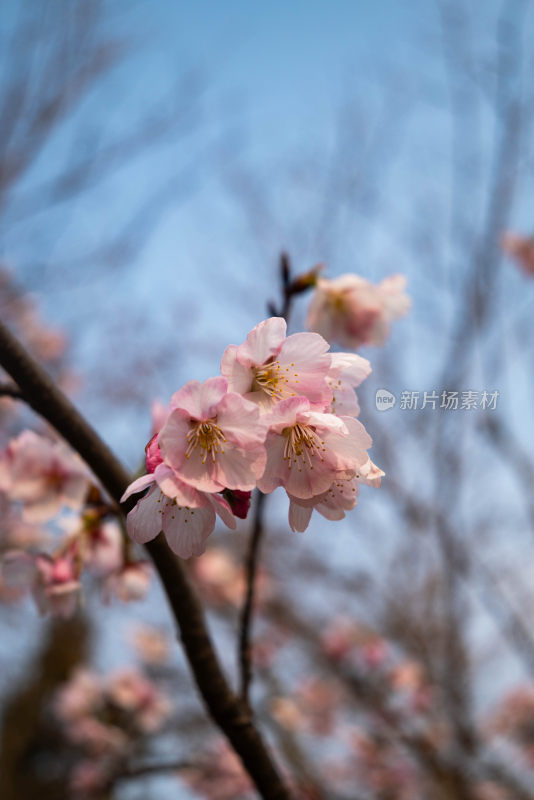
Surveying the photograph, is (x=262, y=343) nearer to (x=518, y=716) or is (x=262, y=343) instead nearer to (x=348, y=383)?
(x=348, y=383)

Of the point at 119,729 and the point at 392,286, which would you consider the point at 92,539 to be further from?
the point at 119,729

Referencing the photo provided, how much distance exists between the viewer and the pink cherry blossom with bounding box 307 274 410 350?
4.32 feet

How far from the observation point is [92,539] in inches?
46.6

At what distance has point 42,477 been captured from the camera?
45.9 inches

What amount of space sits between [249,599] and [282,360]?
611mm

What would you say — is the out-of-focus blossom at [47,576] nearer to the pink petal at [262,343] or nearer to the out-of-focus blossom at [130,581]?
the out-of-focus blossom at [130,581]

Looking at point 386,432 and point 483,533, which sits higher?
point 386,432

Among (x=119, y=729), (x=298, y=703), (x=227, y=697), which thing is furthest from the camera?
(x=298, y=703)

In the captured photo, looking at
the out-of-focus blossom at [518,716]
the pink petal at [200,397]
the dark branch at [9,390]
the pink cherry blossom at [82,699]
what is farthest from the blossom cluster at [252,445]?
the out-of-focus blossom at [518,716]

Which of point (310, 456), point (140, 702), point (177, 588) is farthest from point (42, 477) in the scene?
point (140, 702)

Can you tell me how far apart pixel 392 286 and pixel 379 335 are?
123 mm

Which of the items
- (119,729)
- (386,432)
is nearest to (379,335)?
(119,729)

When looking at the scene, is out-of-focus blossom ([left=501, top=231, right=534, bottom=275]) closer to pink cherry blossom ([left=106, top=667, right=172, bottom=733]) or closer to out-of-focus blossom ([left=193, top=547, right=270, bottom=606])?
out-of-focus blossom ([left=193, top=547, right=270, bottom=606])

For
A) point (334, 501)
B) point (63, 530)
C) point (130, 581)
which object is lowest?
point (334, 501)
